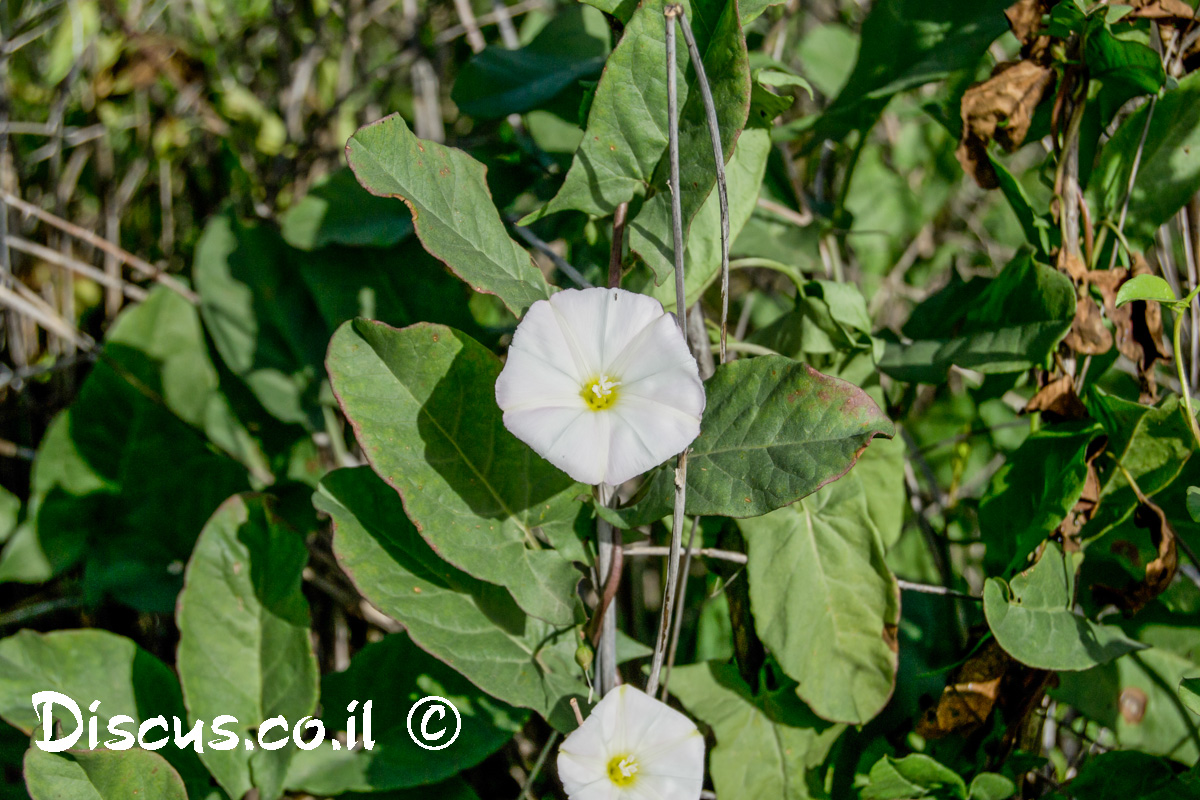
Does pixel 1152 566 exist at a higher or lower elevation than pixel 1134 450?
lower

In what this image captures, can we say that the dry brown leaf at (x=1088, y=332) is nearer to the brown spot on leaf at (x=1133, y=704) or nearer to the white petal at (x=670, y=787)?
the brown spot on leaf at (x=1133, y=704)

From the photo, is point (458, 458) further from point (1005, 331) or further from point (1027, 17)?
point (1027, 17)

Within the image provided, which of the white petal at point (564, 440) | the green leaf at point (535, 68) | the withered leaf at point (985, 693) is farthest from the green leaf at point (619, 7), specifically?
the withered leaf at point (985, 693)

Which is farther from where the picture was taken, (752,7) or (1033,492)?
(1033,492)

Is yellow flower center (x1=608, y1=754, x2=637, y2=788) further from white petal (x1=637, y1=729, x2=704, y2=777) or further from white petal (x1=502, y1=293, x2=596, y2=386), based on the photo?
white petal (x1=502, y1=293, x2=596, y2=386)

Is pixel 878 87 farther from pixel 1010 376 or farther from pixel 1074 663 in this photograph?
pixel 1074 663

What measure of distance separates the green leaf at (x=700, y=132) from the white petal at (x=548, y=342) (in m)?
0.09

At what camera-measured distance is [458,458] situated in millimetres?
767

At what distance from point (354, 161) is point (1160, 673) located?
95cm

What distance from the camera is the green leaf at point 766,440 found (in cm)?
64

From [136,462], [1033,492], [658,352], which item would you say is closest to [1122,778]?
[1033,492]

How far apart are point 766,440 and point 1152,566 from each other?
1.48 ft

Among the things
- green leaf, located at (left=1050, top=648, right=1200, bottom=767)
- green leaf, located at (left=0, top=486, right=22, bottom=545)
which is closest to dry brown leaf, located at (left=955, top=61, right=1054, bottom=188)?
green leaf, located at (left=1050, top=648, right=1200, bottom=767)

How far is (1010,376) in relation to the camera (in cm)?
96
